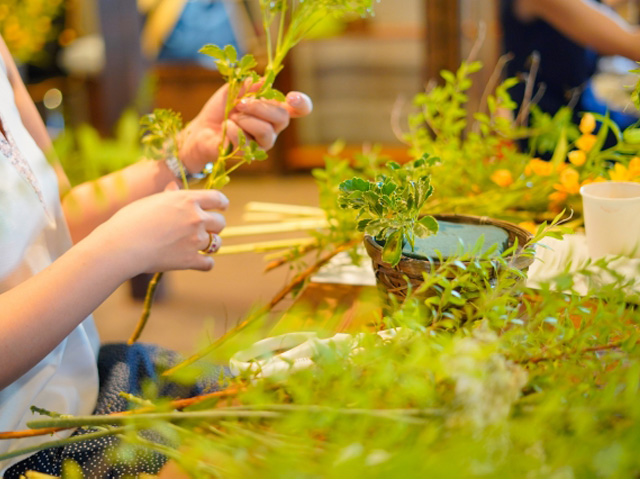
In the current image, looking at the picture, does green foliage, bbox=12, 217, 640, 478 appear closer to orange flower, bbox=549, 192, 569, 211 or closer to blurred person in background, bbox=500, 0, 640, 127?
orange flower, bbox=549, 192, 569, 211

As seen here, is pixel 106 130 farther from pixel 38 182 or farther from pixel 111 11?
pixel 38 182

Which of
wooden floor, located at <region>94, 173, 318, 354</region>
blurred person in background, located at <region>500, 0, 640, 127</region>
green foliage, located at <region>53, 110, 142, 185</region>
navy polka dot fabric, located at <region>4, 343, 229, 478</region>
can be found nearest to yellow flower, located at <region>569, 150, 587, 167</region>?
navy polka dot fabric, located at <region>4, 343, 229, 478</region>

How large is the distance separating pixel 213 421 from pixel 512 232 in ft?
1.36

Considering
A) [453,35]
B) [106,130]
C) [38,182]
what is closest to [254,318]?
[38,182]

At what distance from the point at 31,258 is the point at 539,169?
0.76 metres

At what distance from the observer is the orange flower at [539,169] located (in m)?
0.99

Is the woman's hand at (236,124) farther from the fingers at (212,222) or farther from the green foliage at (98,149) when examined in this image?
the green foliage at (98,149)

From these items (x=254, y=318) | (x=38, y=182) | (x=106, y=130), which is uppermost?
(x=38, y=182)

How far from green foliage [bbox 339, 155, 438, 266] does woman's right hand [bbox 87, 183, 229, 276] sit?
22 cm

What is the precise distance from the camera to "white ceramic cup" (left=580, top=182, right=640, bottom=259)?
81 cm

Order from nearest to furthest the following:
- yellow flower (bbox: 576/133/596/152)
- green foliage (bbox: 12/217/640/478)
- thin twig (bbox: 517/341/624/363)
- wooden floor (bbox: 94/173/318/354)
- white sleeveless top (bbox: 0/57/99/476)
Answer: green foliage (bbox: 12/217/640/478), thin twig (bbox: 517/341/624/363), white sleeveless top (bbox: 0/57/99/476), yellow flower (bbox: 576/133/596/152), wooden floor (bbox: 94/173/318/354)

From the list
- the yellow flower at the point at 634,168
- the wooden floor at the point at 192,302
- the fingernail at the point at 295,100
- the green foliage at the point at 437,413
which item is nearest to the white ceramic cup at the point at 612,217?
the yellow flower at the point at 634,168

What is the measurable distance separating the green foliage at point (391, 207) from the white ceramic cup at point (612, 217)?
316 millimetres

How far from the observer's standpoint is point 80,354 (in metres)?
0.84
